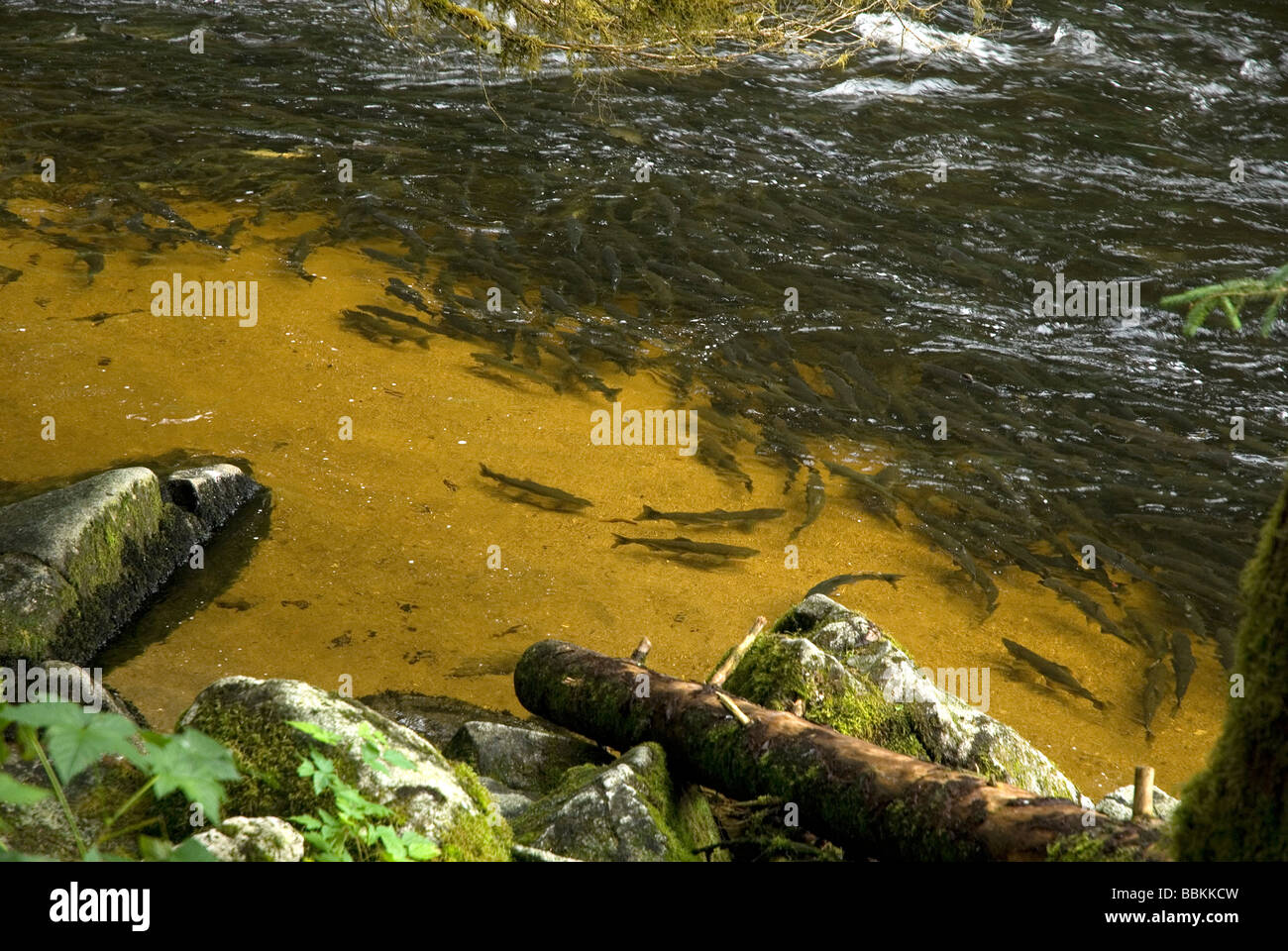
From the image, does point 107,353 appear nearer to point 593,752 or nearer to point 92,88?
point 593,752

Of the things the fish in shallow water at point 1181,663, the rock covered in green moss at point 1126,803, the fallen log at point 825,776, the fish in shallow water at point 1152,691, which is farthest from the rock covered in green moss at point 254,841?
the fish in shallow water at point 1181,663

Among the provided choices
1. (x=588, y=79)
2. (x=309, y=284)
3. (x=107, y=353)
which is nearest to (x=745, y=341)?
(x=309, y=284)

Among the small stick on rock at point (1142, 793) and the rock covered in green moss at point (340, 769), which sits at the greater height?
the small stick on rock at point (1142, 793)

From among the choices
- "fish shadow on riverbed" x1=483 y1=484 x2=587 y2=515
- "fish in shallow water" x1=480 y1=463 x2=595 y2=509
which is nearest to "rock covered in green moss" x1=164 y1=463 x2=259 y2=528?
"fish shadow on riverbed" x1=483 y1=484 x2=587 y2=515

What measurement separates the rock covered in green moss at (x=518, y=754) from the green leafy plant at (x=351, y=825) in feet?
3.66

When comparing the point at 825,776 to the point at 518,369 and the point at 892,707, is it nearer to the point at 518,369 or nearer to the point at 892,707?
the point at 892,707

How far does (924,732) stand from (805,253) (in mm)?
7055

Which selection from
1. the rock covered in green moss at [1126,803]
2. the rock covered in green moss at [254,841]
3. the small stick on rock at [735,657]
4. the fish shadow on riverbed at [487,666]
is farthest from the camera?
the fish shadow on riverbed at [487,666]

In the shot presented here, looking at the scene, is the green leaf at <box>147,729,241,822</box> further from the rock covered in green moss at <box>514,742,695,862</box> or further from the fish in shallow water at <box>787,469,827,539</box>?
the fish in shallow water at <box>787,469,827,539</box>

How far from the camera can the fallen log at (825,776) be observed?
9.21ft

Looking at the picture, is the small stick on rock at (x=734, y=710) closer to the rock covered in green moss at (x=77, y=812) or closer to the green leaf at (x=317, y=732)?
the green leaf at (x=317, y=732)

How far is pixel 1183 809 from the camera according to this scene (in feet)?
6.69

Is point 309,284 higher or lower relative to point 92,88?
lower

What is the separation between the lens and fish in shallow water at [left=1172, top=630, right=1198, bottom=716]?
215 inches
